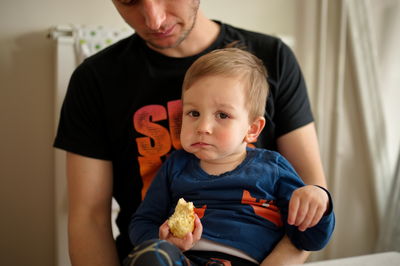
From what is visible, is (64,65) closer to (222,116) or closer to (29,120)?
(29,120)

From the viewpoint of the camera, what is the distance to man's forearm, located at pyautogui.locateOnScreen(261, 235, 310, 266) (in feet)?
2.83

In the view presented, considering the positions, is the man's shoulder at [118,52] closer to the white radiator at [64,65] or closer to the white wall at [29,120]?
the white radiator at [64,65]

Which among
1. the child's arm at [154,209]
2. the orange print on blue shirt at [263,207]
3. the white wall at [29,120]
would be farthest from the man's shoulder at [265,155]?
the white wall at [29,120]

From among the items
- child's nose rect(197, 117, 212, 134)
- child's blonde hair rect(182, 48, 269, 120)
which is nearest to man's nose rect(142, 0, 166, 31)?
child's blonde hair rect(182, 48, 269, 120)

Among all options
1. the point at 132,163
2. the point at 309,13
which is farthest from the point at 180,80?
the point at 309,13

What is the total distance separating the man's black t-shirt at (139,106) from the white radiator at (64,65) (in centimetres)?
32

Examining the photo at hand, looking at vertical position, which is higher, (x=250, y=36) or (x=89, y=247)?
(x=250, y=36)

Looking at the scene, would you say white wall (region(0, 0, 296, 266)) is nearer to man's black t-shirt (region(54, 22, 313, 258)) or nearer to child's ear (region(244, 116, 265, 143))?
man's black t-shirt (region(54, 22, 313, 258))

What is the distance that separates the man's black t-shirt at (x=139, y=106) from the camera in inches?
43.1

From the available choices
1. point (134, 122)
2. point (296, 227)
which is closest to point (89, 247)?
point (134, 122)

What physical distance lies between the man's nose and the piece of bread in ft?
1.47

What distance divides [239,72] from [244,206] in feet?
1.05

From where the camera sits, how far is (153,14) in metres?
0.94

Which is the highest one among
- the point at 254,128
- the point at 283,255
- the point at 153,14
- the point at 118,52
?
the point at 153,14
